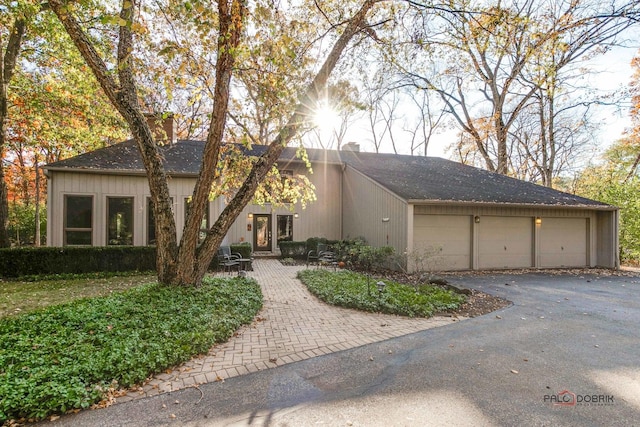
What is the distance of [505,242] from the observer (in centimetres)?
1187

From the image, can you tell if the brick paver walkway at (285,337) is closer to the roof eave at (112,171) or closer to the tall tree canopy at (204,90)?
the tall tree canopy at (204,90)

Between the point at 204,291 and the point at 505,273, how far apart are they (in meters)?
10.2

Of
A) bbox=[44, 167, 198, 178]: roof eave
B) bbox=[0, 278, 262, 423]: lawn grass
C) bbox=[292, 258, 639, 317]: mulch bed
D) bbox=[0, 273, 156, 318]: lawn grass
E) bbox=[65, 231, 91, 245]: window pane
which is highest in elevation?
bbox=[44, 167, 198, 178]: roof eave

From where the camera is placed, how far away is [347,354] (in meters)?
3.98

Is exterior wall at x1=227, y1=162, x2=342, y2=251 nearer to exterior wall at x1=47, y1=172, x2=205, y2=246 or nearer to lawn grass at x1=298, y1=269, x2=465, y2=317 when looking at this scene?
exterior wall at x1=47, y1=172, x2=205, y2=246

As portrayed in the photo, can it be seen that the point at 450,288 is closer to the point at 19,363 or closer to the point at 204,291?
the point at 204,291

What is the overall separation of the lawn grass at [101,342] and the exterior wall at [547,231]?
7878 millimetres

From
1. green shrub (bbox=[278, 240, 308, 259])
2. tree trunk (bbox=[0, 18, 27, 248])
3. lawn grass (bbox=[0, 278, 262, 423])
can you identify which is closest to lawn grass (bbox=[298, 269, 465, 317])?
lawn grass (bbox=[0, 278, 262, 423])

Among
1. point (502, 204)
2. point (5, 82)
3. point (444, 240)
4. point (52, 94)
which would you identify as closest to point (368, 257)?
point (444, 240)

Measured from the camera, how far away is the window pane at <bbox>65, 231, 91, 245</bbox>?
10922mm

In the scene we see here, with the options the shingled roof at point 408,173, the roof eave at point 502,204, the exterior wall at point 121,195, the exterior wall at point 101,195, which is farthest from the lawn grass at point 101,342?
the exterior wall at point 101,195

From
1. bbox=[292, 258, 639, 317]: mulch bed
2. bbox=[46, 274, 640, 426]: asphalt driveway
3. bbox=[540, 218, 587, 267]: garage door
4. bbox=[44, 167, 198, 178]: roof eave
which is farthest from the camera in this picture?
bbox=[540, 218, 587, 267]: garage door

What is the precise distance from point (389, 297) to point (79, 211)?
11388 millimetres

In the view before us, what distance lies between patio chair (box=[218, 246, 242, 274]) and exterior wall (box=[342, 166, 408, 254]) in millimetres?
5297
